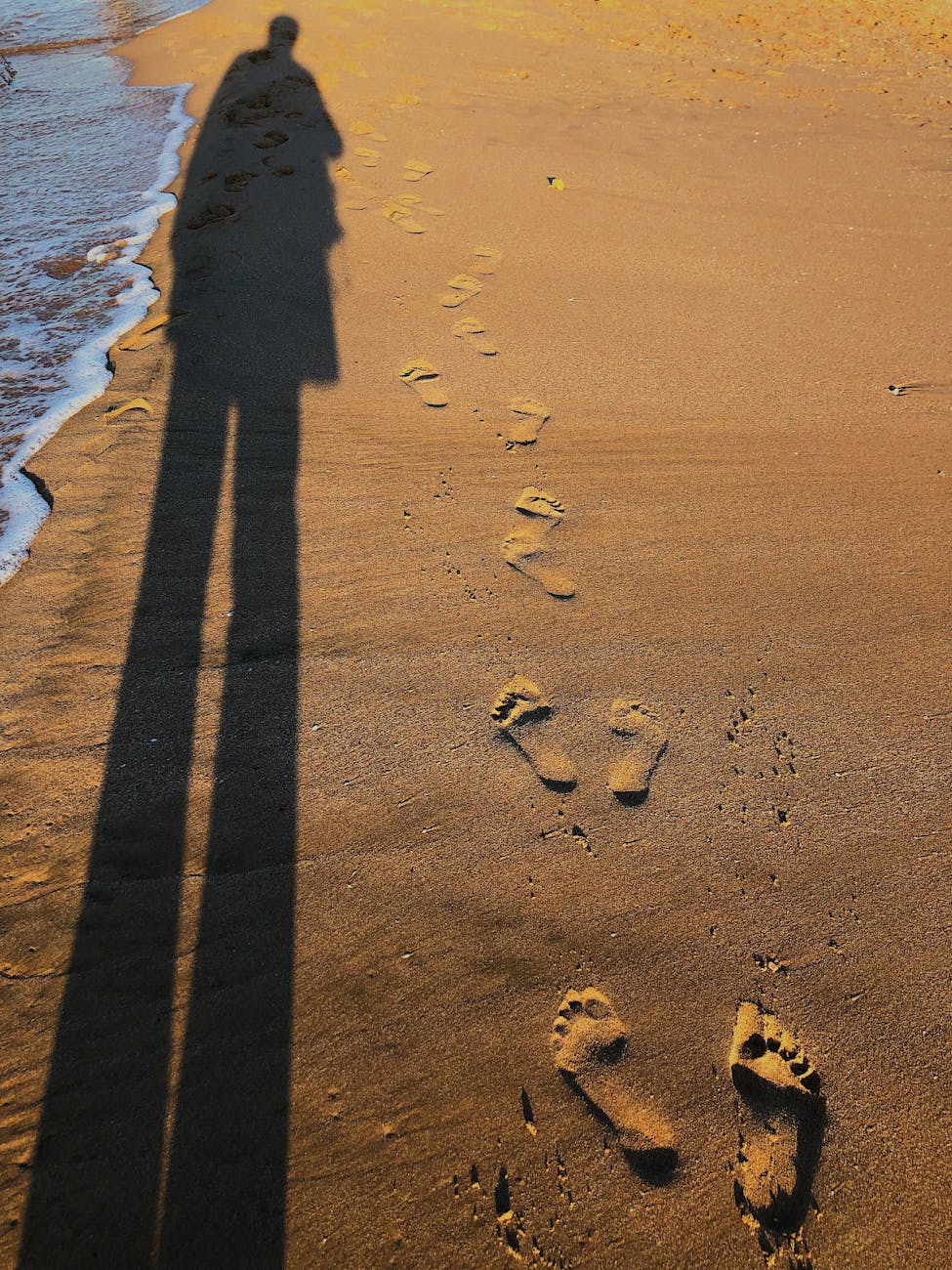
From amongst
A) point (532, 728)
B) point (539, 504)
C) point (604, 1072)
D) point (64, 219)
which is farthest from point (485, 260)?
point (604, 1072)

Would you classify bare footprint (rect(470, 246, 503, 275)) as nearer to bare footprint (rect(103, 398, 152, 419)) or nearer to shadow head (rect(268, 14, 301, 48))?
bare footprint (rect(103, 398, 152, 419))

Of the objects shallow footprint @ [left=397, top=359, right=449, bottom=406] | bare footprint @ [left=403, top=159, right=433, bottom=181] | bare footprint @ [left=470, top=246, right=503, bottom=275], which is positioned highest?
bare footprint @ [left=403, top=159, right=433, bottom=181]

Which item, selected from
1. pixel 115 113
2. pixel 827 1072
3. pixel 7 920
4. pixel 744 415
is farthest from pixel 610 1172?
pixel 115 113

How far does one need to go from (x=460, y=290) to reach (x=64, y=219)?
2801 mm

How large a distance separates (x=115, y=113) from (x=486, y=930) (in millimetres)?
→ 7183

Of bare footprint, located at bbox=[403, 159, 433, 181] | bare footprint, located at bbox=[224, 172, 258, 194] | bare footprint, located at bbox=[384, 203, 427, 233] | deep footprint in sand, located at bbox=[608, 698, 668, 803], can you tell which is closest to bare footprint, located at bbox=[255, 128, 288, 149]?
bare footprint, located at bbox=[224, 172, 258, 194]

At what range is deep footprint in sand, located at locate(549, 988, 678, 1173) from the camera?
1.36 m

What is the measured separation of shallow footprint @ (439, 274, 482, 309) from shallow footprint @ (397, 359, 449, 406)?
22.6 inches

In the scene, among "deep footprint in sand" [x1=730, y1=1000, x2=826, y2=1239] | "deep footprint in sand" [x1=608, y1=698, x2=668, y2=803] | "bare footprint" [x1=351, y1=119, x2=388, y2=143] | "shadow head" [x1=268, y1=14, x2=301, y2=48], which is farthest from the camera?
"shadow head" [x1=268, y1=14, x2=301, y2=48]

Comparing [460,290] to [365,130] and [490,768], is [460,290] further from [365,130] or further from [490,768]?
[490,768]

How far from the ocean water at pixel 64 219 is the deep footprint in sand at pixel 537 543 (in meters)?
1.67

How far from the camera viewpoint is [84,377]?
3201mm

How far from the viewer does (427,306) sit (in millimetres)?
3561

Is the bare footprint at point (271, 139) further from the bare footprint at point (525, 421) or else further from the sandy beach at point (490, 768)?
the bare footprint at point (525, 421)
